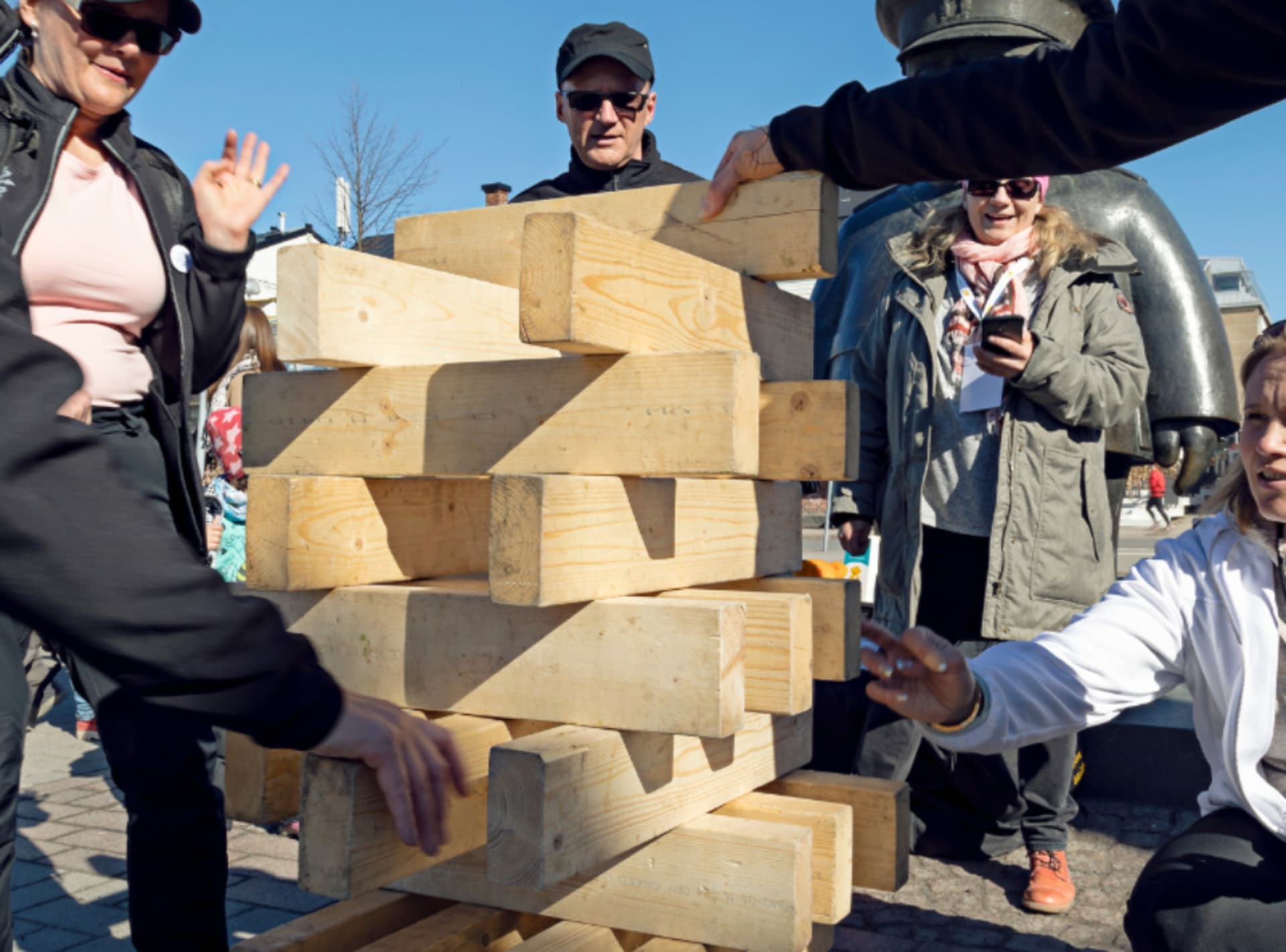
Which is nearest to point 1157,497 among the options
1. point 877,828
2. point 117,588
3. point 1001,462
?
point 1001,462

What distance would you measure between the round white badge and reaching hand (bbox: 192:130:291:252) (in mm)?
53

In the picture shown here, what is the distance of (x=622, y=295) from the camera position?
216 cm

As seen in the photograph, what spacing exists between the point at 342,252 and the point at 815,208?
94 centimetres

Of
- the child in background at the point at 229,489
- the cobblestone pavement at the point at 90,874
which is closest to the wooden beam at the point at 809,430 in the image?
the cobblestone pavement at the point at 90,874

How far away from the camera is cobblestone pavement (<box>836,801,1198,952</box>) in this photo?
3.47 metres

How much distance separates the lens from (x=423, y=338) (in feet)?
8.48

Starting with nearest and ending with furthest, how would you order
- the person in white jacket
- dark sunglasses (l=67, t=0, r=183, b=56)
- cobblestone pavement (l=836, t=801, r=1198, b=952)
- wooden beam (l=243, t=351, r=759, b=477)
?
wooden beam (l=243, t=351, r=759, b=477)
the person in white jacket
dark sunglasses (l=67, t=0, r=183, b=56)
cobblestone pavement (l=836, t=801, r=1198, b=952)

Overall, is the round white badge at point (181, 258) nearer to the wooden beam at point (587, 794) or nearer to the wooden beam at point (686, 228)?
the wooden beam at point (686, 228)

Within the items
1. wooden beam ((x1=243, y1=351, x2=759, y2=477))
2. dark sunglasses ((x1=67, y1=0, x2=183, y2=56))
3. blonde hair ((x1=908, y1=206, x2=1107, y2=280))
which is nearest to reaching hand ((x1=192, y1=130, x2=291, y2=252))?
dark sunglasses ((x1=67, y1=0, x2=183, y2=56))

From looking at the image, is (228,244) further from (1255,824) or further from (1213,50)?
(1255,824)

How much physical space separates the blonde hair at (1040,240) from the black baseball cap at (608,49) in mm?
1087

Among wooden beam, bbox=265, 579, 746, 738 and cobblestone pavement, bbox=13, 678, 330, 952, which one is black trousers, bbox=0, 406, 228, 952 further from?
cobblestone pavement, bbox=13, 678, 330, 952

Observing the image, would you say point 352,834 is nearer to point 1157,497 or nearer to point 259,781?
point 259,781

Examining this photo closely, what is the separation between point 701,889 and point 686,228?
53.7 inches
